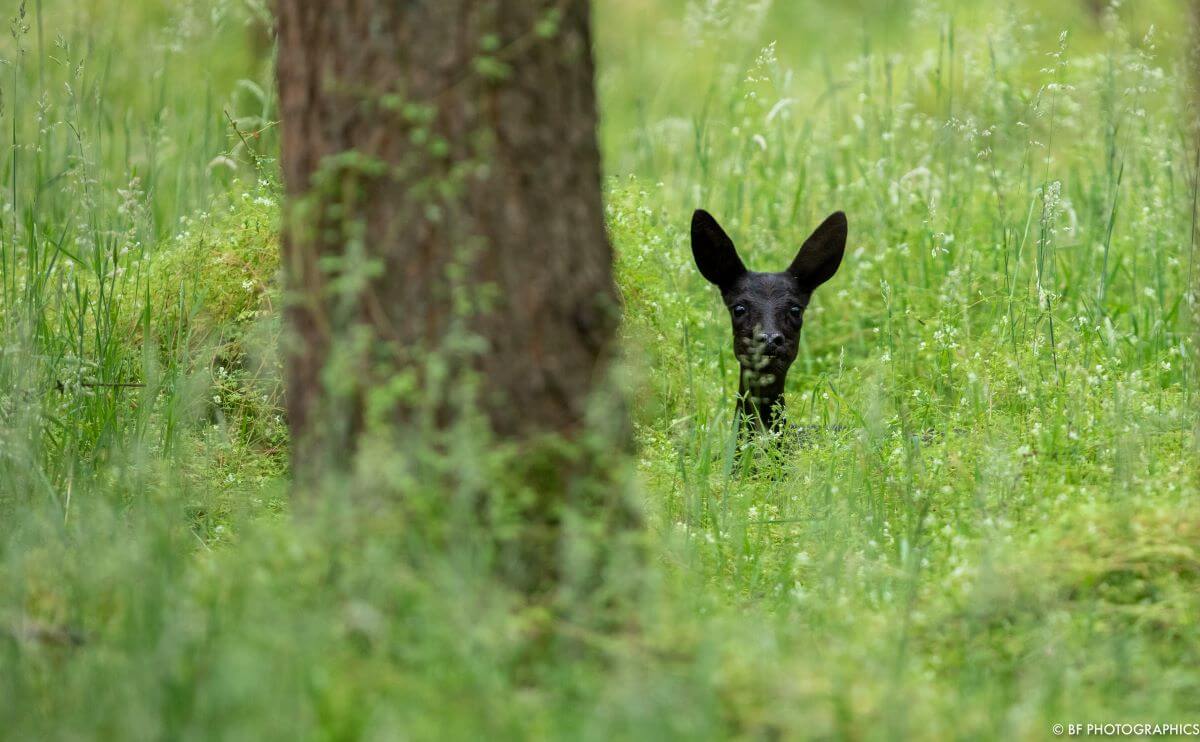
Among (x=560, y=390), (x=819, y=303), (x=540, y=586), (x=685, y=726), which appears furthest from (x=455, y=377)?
(x=819, y=303)

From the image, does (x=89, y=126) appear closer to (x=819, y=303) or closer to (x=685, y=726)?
(x=819, y=303)

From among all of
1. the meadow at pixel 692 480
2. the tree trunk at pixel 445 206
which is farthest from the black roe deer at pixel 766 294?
the tree trunk at pixel 445 206

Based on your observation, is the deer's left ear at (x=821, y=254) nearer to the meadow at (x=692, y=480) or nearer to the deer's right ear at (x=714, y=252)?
the deer's right ear at (x=714, y=252)

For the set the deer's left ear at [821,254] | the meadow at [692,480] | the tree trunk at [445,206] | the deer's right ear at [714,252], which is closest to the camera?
the meadow at [692,480]

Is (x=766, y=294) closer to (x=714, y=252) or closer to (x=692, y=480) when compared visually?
(x=714, y=252)

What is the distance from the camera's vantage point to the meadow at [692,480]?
9.29ft

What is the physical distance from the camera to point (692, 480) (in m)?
5.06

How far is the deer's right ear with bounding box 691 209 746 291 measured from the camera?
6.20 m

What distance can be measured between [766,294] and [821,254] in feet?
1.19

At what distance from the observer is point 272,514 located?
4.55 meters

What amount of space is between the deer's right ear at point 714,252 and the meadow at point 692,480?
0.68ft

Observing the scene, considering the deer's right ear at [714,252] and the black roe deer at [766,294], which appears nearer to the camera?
the black roe deer at [766,294]

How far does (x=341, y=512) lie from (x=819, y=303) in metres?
4.87

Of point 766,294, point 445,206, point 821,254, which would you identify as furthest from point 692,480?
point 445,206
